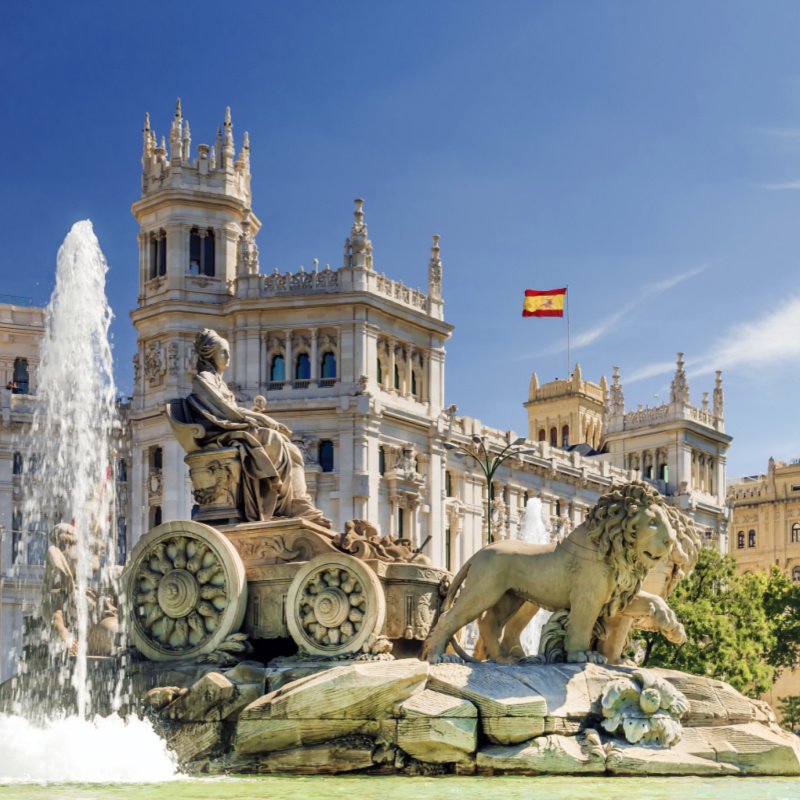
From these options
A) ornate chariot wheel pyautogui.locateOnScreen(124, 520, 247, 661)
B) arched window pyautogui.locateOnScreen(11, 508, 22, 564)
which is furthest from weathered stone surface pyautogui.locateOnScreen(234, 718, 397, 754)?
arched window pyautogui.locateOnScreen(11, 508, 22, 564)

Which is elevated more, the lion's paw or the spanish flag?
the spanish flag

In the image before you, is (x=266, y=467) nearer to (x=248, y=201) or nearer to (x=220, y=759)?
(x=220, y=759)

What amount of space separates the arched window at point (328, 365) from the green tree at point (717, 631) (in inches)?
847

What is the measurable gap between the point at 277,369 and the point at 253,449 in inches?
2162

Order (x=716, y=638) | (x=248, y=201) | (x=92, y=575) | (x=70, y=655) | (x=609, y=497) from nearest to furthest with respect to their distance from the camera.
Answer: (x=609, y=497) → (x=70, y=655) → (x=92, y=575) → (x=716, y=638) → (x=248, y=201)

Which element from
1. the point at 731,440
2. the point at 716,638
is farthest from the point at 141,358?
the point at 731,440

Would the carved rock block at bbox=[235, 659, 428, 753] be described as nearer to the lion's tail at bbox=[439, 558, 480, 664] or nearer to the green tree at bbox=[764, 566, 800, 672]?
the lion's tail at bbox=[439, 558, 480, 664]

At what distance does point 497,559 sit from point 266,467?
111 inches

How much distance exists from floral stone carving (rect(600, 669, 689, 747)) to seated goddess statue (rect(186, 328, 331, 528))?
4.12m

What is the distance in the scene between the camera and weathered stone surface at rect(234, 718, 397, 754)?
1578cm

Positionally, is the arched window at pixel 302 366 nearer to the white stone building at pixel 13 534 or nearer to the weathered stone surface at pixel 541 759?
the white stone building at pixel 13 534

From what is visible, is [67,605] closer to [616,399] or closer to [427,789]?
[427,789]

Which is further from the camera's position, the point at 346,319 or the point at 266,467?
the point at 346,319

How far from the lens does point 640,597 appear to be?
56.9 feet
